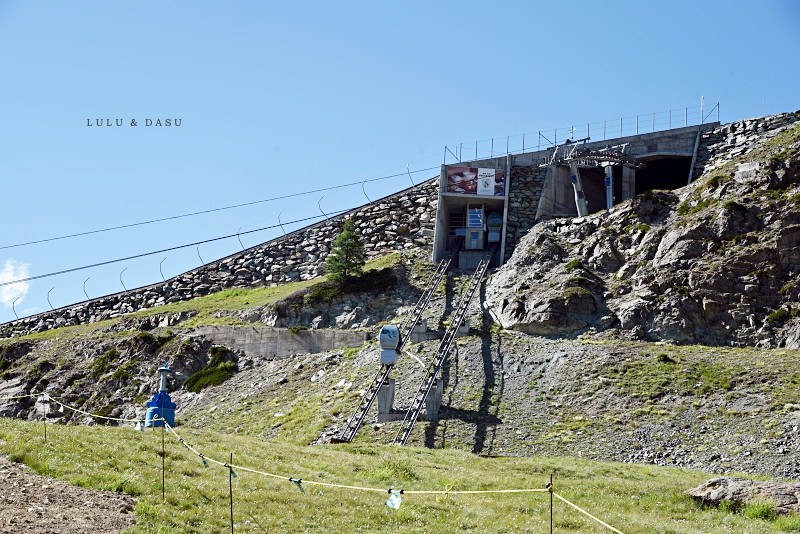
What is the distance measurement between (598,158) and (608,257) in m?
7.87

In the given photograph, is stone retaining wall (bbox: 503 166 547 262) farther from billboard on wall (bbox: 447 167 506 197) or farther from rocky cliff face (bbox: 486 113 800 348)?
rocky cliff face (bbox: 486 113 800 348)

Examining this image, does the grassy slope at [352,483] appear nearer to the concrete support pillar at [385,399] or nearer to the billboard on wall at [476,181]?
the concrete support pillar at [385,399]

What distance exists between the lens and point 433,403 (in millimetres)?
40125

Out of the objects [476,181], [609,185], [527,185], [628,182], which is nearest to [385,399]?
[609,185]

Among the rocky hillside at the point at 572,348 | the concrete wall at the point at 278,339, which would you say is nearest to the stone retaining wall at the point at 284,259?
the rocky hillside at the point at 572,348

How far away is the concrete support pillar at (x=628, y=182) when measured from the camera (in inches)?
2311

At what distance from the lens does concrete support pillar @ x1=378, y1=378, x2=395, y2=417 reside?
40.1 m

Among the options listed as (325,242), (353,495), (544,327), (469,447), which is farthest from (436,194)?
(353,495)

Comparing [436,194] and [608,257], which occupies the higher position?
[436,194]

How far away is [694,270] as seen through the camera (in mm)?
47562

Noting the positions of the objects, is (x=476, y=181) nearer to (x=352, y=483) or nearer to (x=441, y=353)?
(x=441, y=353)

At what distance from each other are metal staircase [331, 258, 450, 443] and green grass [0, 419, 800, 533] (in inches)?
339

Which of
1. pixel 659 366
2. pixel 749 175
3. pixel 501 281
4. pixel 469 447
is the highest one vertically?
pixel 749 175

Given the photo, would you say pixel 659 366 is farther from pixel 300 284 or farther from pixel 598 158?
pixel 300 284
